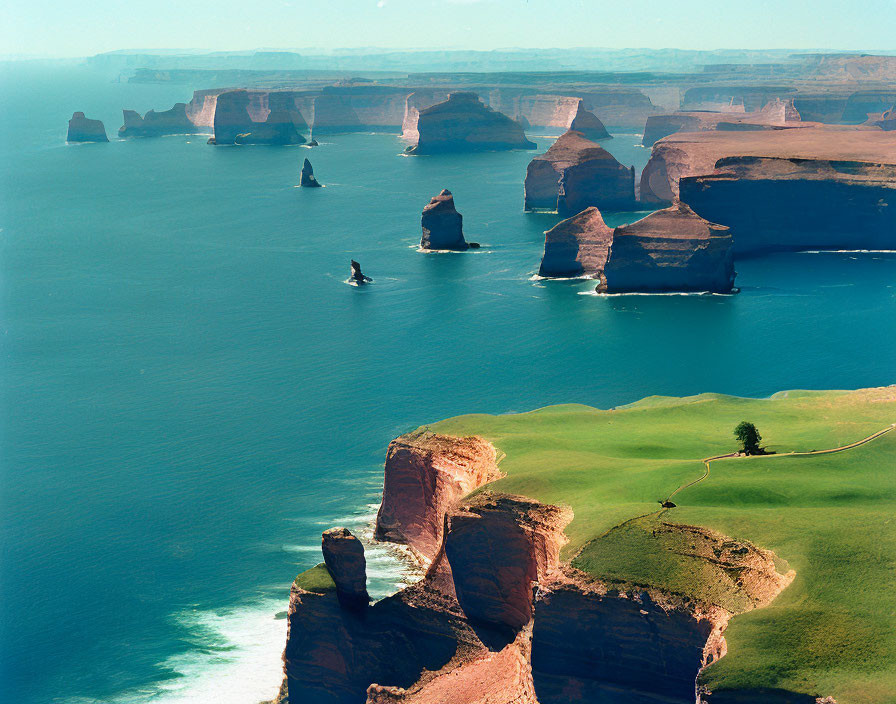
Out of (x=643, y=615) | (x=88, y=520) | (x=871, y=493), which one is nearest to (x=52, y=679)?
(x=88, y=520)

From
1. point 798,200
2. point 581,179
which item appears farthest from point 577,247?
point 581,179

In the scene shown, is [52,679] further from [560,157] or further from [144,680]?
[560,157]

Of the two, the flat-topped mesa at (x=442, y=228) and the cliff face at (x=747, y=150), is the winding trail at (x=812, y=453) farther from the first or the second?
the cliff face at (x=747, y=150)

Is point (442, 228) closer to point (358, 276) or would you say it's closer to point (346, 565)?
point (358, 276)

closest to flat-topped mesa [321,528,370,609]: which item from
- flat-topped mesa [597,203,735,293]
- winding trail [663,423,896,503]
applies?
winding trail [663,423,896,503]

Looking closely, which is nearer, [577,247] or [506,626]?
[506,626]
